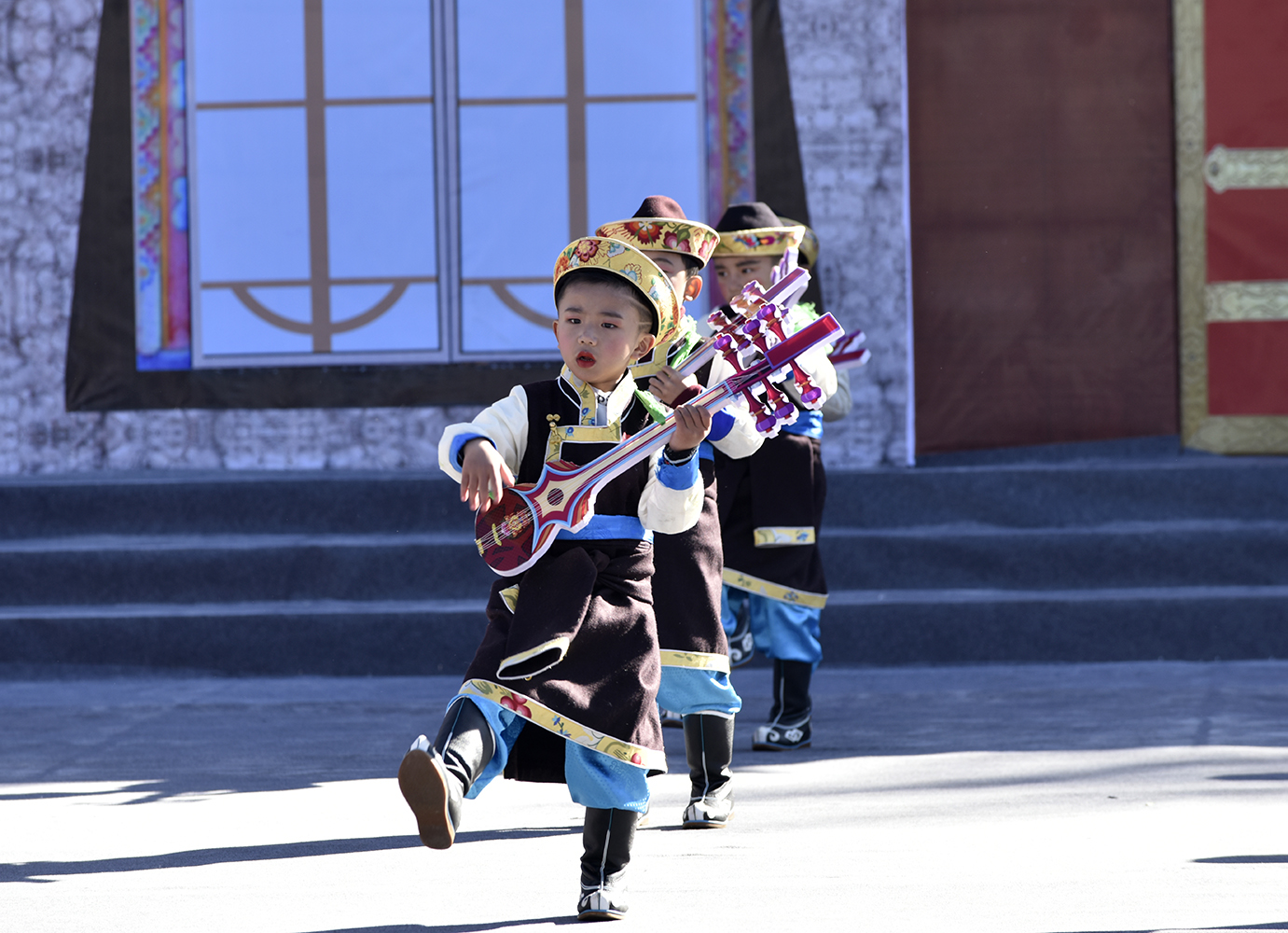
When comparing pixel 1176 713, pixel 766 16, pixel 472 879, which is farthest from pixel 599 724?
pixel 766 16

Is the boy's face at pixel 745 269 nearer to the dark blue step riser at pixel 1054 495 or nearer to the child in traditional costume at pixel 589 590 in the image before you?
the child in traditional costume at pixel 589 590

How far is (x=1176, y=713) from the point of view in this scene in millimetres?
5957

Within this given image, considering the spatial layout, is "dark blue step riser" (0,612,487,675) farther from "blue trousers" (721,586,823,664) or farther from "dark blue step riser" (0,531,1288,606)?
"blue trousers" (721,586,823,664)

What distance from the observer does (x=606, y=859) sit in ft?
11.4

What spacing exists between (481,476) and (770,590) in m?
2.34

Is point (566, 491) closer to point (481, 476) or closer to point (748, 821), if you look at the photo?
point (481, 476)

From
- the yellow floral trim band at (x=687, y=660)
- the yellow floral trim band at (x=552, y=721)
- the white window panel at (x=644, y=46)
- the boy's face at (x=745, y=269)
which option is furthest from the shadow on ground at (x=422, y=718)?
the white window panel at (x=644, y=46)

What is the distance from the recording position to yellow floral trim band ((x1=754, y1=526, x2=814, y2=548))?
5.48 m

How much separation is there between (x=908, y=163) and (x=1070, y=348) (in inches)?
51.5

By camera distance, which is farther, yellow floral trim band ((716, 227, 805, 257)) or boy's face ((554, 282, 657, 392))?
yellow floral trim band ((716, 227, 805, 257))

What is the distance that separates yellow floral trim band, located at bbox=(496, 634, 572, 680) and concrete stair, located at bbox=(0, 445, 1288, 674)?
391cm

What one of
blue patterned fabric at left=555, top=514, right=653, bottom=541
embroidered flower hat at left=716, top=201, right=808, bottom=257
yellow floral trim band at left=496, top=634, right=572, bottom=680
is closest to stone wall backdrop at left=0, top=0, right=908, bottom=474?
embroidered flower hat at left=716, top=201, right=808, bottom=257

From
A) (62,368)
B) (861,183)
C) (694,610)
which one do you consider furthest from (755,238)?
(62,368)

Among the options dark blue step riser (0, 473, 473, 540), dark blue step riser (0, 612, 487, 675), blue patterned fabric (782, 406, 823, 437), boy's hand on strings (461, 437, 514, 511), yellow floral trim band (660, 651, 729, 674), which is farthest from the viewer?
dark blue step riser (0, 473, 473, 540)
